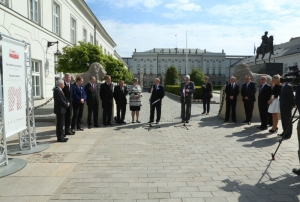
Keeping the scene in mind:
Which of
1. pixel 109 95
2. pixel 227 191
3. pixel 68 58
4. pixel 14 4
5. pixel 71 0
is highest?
pixel 71 0

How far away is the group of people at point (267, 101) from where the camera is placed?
704 cm

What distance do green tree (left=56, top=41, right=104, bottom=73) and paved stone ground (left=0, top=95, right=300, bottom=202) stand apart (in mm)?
7590

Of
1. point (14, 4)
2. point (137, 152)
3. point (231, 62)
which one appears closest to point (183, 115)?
point (137, 152)

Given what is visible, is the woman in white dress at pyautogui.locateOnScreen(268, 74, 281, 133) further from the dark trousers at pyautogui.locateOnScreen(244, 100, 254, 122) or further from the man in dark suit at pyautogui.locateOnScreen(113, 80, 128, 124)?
the man in dark suit at pyautogui.locateOnScreen(113, 80, 128, 124)

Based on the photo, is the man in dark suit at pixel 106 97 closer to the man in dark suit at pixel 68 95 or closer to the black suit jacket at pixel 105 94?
the black suit jacket at pixel 105 94

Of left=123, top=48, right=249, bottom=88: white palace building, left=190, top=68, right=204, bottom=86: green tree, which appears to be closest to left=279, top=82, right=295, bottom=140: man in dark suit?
left=190, top=68, right=204, bottom=86: green tree

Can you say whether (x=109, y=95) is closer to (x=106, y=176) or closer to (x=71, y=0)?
(x=106, y=176)

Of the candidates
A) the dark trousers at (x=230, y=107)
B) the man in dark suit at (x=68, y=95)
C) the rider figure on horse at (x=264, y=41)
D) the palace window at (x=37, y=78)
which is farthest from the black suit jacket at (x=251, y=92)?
the palace window at (x=37, y=78)

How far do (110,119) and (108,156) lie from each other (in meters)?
4.27

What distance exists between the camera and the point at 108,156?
553 centimetres

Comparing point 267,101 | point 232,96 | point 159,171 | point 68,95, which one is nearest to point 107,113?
point 68,95

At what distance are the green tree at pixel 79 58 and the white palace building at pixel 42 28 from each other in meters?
3.25

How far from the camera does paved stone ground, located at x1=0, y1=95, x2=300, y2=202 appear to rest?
11.7ft

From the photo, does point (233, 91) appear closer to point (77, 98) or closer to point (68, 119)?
point (77, 98)
